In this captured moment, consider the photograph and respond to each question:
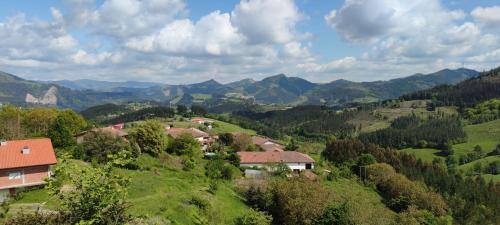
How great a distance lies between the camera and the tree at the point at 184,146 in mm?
60469

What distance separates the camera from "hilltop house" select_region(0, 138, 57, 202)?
35.5 metres

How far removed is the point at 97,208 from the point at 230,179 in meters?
44.2

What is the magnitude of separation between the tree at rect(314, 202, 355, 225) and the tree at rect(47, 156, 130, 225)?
29722 millimetres

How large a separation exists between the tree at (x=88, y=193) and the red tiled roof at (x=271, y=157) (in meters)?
61.2

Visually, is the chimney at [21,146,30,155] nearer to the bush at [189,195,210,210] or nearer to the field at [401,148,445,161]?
the bush at [189,195,210,210]

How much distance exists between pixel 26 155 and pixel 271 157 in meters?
44.9

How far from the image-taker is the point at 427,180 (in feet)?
292

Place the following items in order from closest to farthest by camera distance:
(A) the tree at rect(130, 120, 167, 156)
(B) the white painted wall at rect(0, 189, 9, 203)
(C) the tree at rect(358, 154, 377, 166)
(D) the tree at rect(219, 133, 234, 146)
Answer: (B) the white painted wall at rect(0, 189, 9, 203)
(A) the tree at rect(130, 120, 167, 156)
(C) the tree at rect(358, 154, 377, 166)
(D) the tree at rect(219, 133, 234, 146)

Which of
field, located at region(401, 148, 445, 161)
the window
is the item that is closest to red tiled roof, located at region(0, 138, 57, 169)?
the window

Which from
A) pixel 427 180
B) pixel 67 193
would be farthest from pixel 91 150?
pixel 427 180

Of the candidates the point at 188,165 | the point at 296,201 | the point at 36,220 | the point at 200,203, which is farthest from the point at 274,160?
the point at 36,220

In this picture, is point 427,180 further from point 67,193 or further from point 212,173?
point 67,193

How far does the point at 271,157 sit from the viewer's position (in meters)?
74.6

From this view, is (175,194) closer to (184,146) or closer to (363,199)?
(184,146)
